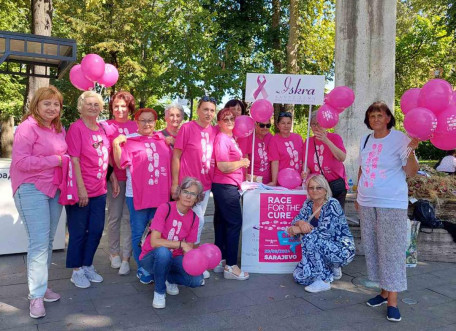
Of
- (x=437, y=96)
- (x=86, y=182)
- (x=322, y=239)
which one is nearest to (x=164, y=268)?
(x=86, y=182)

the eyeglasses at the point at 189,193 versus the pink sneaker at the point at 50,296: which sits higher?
the eyeglasses at the point at 189,193

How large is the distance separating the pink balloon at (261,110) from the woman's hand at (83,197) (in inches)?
78.4

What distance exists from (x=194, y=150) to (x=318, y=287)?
1.85 meters

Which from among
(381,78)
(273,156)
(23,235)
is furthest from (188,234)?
(381,78)

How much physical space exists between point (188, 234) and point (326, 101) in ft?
6.88

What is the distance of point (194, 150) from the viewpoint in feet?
13.6

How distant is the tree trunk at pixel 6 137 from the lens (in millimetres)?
9992

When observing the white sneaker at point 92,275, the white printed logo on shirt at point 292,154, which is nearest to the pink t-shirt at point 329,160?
the white printed logo on shirt at point 292,154

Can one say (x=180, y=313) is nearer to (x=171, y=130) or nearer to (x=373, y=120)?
(x=171, y=130)

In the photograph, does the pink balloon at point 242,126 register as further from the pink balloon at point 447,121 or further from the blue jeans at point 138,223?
the pink balloon at point 447,121

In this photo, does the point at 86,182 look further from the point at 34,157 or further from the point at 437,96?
the point at 437,96

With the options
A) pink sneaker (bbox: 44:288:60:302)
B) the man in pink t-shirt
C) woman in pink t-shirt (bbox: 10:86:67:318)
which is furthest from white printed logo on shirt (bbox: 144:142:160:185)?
pink sneaker (bbox: 44:288:60:302)

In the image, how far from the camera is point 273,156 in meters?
4.76

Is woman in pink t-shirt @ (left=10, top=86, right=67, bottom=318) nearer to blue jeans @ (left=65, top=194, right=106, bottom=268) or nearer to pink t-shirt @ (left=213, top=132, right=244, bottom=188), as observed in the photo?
blue jeans @ (left=65, top=194, right=106, bottom=268)
